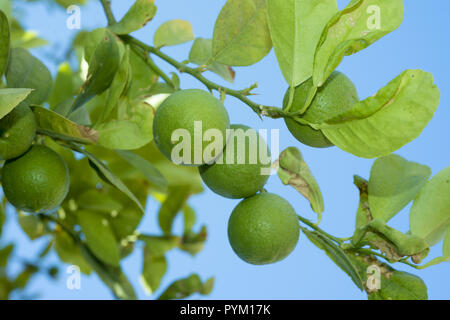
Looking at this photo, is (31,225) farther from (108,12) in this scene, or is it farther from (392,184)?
(392,184)

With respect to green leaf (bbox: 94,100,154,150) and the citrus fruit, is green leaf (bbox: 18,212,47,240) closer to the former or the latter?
green leaf (bbox: 94,100,154,150)

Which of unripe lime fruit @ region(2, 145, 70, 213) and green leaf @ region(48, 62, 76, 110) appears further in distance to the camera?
green leaf @ region(48, 62, 76, 110)

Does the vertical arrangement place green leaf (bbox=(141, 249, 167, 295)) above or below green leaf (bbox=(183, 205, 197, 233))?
below

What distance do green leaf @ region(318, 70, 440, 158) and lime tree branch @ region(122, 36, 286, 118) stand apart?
0.16 metres

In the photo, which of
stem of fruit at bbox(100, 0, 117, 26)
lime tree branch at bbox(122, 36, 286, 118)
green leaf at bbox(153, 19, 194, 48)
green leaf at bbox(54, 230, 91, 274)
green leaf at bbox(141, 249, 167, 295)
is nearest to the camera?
lime tree branch at bbox(122, 36, 286, 118)

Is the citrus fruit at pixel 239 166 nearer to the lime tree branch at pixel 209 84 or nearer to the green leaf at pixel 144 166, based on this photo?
the lime tree branch at pixel 209 84

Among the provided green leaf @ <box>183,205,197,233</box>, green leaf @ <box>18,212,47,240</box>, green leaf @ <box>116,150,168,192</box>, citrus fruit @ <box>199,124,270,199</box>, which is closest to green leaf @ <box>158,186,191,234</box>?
green leaf @ <box>183,205,197,233</box>

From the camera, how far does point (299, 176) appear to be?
1200 mm

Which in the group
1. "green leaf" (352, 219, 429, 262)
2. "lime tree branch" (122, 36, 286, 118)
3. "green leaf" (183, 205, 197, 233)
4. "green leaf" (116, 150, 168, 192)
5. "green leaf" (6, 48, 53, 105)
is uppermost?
"lime tree branch" (122, 36, 286, 118)

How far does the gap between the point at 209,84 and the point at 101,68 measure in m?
0.29

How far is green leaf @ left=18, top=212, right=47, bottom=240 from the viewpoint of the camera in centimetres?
194

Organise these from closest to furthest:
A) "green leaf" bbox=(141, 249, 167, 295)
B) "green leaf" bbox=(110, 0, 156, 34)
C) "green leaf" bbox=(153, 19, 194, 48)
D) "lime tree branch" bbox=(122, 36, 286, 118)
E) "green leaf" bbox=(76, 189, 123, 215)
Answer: "lime tree branch" bbox=(122, 36, 286, 118) → "green leaf" bbox=(110, 0, 156, 34) → "green leaf" bbox=(153, 19, 194, 48) → "green leaf" bbox=(76, 189, 123, 215) → "green leaf" bbox=(141, 249, 167, 295)

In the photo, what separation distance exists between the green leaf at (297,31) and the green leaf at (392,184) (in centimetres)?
36

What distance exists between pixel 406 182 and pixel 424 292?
0.92 feet
